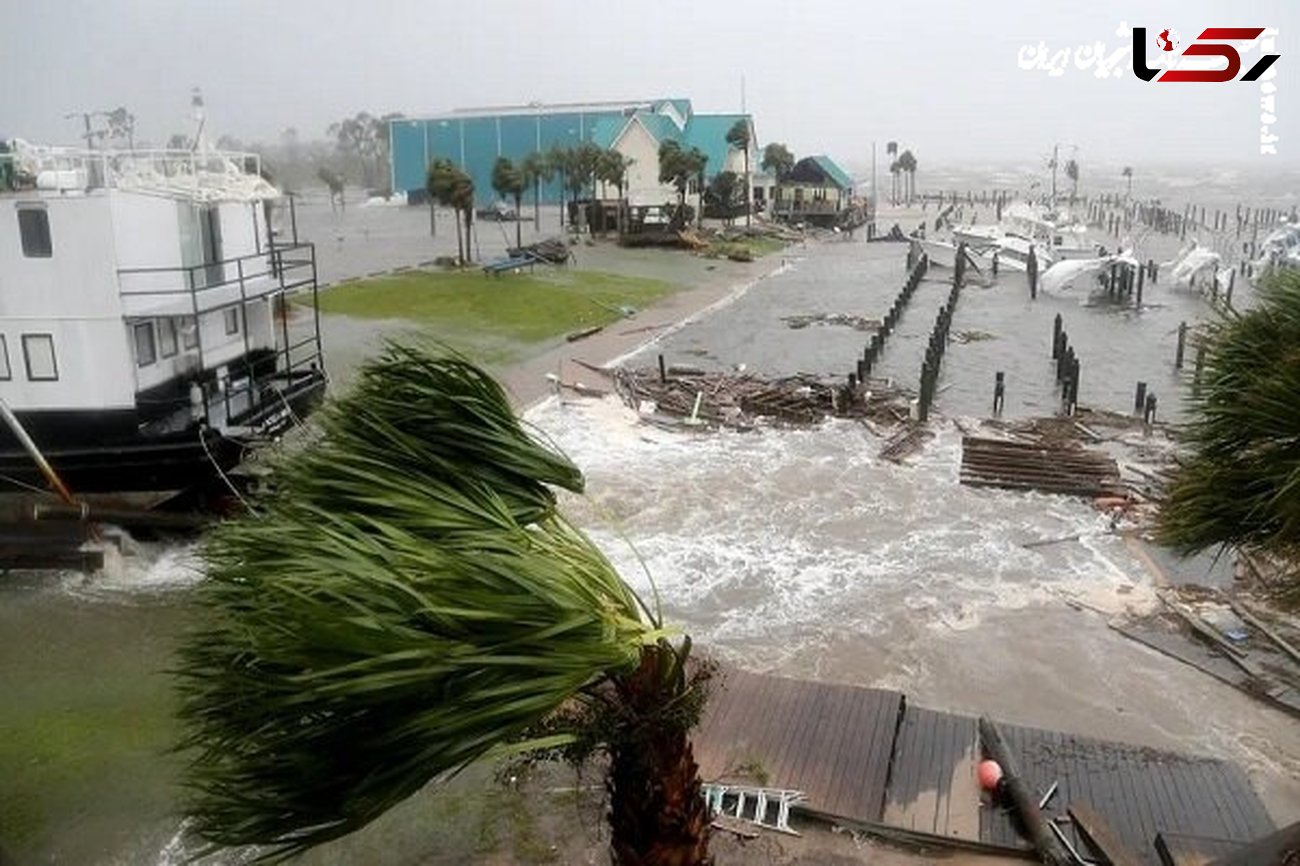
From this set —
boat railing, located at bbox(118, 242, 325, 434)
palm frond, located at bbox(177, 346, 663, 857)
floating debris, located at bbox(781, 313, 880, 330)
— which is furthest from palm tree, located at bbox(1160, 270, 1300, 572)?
floating debris, located at bbox(781, 313, 880, 330)

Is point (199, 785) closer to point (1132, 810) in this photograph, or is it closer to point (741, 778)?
point (741, 778)

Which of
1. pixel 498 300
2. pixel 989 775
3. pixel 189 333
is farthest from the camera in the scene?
pixel 498 300

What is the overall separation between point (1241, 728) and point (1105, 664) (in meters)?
2.12

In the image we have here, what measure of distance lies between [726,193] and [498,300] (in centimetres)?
4386

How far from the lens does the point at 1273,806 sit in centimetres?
1157

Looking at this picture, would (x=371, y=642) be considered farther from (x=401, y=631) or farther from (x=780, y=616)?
(x=780, y=616)

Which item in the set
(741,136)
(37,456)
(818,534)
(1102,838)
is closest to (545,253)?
(818,534)

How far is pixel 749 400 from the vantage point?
2948 centimetres

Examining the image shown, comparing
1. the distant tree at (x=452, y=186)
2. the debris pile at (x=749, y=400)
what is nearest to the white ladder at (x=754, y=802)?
the debris pile at (x=749, y=400)

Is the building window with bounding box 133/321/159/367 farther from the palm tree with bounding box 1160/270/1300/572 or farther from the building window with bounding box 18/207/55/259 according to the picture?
the palm tree with bounding box 1160/270/1300/572

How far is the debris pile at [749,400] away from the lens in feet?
93.7

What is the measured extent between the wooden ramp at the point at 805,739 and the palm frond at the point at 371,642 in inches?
237

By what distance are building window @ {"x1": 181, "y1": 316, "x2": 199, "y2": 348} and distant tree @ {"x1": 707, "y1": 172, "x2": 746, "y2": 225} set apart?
225 feet

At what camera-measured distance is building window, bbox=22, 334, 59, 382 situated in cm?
1794
